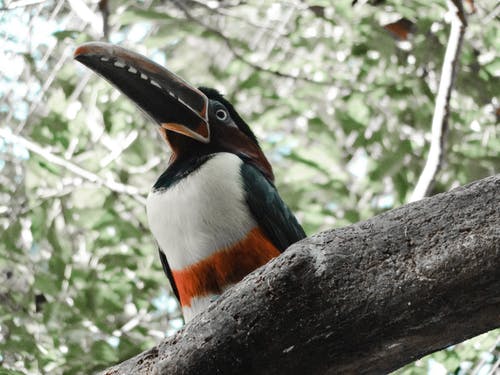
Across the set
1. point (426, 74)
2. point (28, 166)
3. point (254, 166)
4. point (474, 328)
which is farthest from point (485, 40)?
point (474, 328)

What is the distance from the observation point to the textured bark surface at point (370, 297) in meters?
2.04

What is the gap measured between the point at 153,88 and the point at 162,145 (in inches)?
62.8

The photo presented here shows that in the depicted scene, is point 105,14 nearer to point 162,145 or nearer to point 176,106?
point 162,145

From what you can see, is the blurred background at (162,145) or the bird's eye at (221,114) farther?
the blurred background at (162,145)

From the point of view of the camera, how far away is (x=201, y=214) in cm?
335

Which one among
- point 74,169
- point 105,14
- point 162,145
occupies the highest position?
point 105,14

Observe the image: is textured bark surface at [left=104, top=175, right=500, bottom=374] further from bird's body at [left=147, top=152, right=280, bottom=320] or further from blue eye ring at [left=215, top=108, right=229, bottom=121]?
blue eye ring at [left=215, top=108, right=229, bottom=121]

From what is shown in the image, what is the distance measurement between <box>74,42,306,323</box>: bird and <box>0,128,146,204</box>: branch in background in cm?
79

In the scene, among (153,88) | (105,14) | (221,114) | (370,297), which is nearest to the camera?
(370,297)

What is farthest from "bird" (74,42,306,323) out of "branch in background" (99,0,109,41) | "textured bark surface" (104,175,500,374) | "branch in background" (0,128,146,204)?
"branch in background" (99,0,109,41)

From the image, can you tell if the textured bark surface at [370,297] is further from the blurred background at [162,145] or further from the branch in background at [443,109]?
the blurred background at [162,145]

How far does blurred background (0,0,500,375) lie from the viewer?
4.29m

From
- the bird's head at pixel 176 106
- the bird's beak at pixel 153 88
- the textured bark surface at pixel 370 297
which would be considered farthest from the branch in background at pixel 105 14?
the textured bark surface at pixel 370 297

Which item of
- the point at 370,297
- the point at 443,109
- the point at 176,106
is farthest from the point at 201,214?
the point at 370,297
